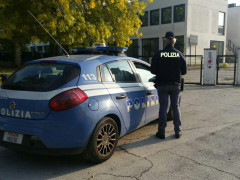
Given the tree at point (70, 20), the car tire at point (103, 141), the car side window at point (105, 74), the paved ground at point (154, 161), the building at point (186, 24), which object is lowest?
the paved ground at point (154, 161)

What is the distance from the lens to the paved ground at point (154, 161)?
325 cm

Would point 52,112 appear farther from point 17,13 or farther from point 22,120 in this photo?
point 17,13

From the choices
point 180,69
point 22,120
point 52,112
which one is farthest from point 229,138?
point 22,120

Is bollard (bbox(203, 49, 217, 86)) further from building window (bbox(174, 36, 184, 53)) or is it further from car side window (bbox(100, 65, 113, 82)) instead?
building window (bbox(174, 36, 184, 53))

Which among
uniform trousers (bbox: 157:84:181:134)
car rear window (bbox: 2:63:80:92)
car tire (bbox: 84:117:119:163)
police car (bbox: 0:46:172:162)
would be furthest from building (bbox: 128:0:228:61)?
car rear window (bbox: 2:63:80:92)

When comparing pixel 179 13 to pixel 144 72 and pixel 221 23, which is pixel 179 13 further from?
pixel 144 72

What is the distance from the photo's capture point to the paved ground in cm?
325

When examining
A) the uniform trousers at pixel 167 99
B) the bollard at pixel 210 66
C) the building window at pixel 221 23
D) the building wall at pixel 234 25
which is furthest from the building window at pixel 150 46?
the uniform trousers at pixel 167 99

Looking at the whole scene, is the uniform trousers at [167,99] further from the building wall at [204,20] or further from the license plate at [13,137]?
the building wall at [204,20]

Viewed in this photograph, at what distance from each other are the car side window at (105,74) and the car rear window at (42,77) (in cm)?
46

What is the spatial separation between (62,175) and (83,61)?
160cm

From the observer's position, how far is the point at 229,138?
4668mm

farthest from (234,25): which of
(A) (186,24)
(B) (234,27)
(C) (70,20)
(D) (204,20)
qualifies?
(C) (70,20)

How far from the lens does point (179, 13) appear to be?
24516mm
